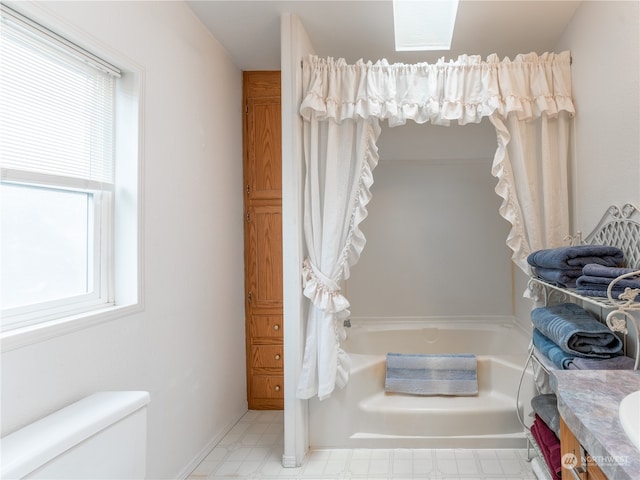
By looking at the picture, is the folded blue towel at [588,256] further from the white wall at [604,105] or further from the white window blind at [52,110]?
the white window blind at [52,110]

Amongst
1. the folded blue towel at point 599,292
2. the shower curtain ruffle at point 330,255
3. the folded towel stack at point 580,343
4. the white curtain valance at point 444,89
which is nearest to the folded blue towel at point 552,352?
the folded towel stack at point 580,343

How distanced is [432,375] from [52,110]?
2.36m

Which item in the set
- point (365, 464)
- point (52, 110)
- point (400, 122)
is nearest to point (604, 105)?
point (400, 122)

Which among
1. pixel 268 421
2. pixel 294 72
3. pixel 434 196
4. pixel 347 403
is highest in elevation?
pixel 294 72

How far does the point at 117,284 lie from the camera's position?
5.63 ft

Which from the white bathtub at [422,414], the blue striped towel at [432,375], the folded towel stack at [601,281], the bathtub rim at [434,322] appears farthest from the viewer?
the bathtub rim at [434,322]

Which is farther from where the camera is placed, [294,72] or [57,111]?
[294,72]

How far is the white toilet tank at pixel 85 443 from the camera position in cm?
104

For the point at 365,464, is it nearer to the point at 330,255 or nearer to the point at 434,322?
the point at 330,255

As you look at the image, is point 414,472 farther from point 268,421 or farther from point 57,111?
point 57,111

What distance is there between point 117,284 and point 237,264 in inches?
47.7

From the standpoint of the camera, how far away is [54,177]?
142cm

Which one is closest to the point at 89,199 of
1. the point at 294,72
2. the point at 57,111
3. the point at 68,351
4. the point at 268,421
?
the point at 57,111

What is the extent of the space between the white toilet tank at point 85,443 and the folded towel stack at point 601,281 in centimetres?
173
